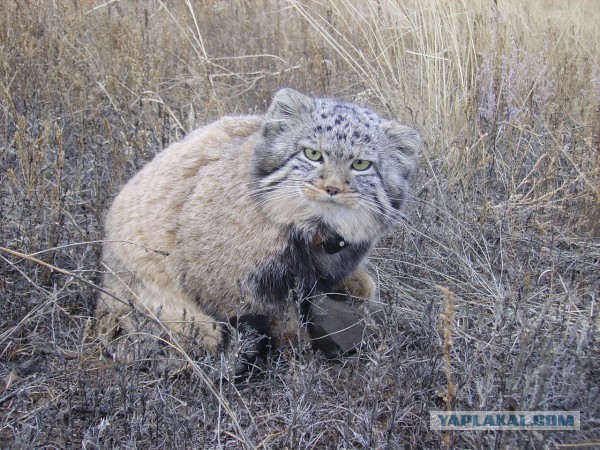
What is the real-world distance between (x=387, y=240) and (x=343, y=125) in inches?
54.5

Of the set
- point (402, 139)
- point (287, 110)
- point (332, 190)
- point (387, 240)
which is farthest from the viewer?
point (387, 240)

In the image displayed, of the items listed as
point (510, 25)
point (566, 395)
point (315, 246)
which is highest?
point (510, 25)

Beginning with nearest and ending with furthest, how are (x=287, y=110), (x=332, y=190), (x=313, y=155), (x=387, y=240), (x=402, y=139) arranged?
1. (x=332, y=190)
2. (x=313, y=155)
3. (x=287, y=110)
4. (x=402, y=139)
5. (x=387, y=240)

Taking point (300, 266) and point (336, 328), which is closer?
point (300, 266)

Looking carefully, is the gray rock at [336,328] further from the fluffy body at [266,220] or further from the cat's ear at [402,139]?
the cat's ear at [402,139]

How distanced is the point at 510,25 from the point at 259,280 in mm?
3565

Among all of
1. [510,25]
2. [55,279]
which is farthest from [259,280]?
[510,25]

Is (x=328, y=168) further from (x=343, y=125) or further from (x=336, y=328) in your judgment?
(x=336, y=328)

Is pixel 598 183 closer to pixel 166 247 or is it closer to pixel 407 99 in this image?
pixel 407 99

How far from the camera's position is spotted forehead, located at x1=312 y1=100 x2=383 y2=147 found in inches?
123

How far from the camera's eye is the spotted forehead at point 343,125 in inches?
123

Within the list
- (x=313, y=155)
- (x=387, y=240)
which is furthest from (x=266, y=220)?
(x=387, y=240)

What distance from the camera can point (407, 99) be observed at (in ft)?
16.6

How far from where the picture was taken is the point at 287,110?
3258 millimetres
